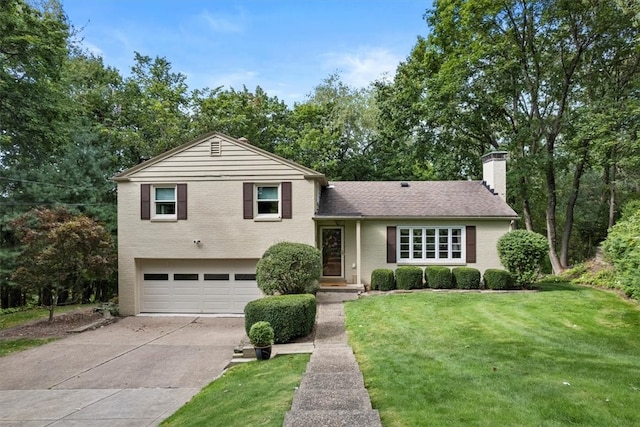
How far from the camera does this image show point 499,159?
1677 cm

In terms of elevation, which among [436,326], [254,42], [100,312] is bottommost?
[100,312]

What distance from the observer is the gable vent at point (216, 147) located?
1462 centimetres

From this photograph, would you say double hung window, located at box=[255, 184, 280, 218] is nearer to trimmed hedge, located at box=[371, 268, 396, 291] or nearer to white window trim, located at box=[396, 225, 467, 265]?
trimmed hedge, located at box=[371, 268, 396, 291]

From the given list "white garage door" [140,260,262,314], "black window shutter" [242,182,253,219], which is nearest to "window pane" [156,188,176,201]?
"white garage door" [140,260,262,314]

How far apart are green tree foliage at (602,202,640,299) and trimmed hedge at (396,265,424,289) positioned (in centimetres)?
568

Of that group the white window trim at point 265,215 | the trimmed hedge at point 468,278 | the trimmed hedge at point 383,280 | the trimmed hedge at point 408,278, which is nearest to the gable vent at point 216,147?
the white window trim at point 265,215

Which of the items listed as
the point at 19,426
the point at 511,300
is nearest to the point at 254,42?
the point at 511,300

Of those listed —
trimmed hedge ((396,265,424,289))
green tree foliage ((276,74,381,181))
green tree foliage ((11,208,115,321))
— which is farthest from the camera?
green tree foliage ((276,74,381,181))

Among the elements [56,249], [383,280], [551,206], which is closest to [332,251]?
[383,280]

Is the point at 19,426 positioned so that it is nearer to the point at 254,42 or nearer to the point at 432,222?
the point at 432,222

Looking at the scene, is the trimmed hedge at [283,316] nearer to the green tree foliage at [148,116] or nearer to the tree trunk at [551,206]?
the tree trunk at [551,206]

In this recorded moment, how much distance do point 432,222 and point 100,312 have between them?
13088 mm

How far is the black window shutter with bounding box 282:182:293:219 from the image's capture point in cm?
1438

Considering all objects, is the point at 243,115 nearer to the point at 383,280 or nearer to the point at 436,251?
the point at 383,280
